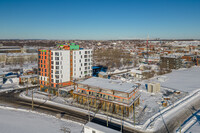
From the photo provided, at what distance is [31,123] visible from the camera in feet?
79.6

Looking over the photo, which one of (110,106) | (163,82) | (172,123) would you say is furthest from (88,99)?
(163,82)

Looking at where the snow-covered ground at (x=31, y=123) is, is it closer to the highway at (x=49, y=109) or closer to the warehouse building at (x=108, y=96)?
the highway at (x=49, y=109)

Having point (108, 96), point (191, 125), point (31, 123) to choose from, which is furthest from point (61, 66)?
point (191, 125)

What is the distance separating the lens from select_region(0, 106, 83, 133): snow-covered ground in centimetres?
2225

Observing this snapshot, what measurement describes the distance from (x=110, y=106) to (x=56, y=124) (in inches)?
376

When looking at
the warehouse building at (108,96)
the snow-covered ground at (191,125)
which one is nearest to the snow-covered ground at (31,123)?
the warehouse building at (108,96)

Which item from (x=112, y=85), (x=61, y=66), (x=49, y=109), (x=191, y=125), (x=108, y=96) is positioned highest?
(x=61, y=66)

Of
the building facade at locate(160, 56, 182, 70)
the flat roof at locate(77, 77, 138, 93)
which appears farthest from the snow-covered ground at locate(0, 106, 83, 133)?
the building facade at locate(160, 56, 182, 70)

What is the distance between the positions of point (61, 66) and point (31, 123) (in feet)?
52.6

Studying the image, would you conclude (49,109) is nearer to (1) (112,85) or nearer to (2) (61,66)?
(2) (61,66)

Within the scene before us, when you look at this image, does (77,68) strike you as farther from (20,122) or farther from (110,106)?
(20,122)

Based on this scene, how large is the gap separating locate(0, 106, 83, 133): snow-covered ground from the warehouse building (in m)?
6.39

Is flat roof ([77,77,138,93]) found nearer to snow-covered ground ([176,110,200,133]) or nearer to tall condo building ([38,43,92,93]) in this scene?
tall condo building ([38,43,92,93])

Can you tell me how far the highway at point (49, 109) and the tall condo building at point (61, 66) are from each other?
6.79 meters
